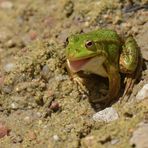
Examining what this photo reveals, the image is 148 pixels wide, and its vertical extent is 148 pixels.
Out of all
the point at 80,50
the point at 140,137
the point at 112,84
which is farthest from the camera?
the point at 112,84

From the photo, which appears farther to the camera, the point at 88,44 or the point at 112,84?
the point at 112,84

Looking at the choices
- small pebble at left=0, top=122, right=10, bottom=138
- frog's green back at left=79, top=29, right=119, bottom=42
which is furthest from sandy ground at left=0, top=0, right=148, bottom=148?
frog's green back at left=79, top=29, right=119, bottom=42

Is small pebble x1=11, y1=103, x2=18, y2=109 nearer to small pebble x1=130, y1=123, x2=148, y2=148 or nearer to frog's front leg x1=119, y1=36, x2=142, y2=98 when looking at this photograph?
frog's front leg x1=119, y1=36, x2=142, y2=98

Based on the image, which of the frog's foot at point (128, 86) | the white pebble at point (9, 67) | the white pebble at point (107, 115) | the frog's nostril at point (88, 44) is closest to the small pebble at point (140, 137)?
the white pebble at point (107, 115)

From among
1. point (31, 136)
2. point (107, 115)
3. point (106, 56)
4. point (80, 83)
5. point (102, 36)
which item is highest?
point (102, 36)

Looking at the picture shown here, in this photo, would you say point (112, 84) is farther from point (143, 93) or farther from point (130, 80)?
point (143, 93)

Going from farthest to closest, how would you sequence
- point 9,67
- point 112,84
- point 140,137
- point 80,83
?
point 9,67, point 80,83, point 112,84, point 140,137

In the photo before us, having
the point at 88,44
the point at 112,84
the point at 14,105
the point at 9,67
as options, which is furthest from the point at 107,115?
the point at 9,67
